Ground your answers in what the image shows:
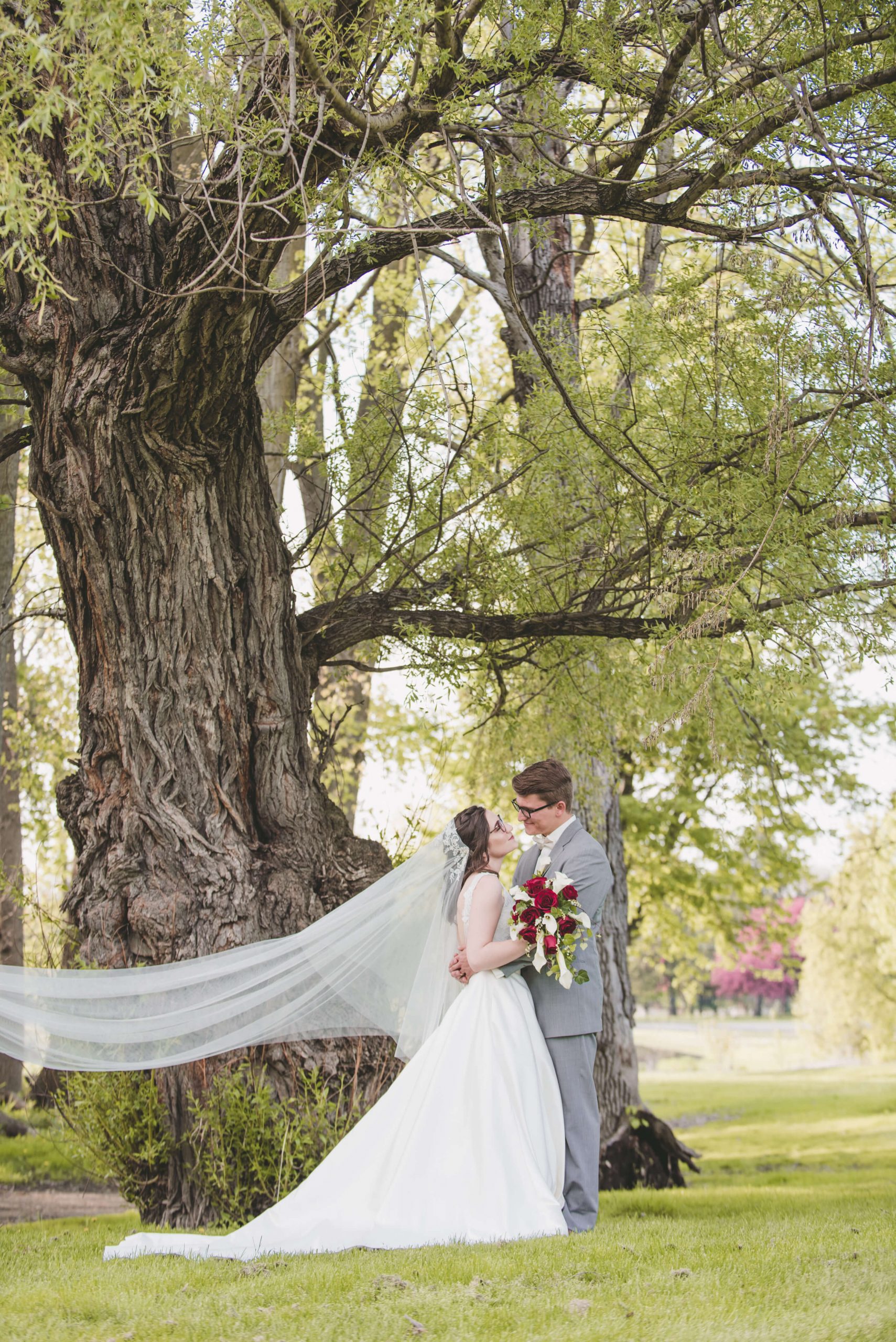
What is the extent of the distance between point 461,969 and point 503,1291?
6.72 feet

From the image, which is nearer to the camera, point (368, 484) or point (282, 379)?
point (368, 484)

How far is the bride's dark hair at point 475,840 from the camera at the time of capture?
21.0ft

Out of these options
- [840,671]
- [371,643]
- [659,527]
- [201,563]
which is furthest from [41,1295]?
[840,671]

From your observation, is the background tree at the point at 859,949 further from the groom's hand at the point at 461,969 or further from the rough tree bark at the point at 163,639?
the groom's hand at the point at 461,969

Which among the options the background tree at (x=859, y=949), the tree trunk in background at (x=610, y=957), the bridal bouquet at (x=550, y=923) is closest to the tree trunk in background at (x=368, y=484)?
the tree trunk in background at (x=610, y=957)

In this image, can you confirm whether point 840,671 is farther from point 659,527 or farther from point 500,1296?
point 500,1296

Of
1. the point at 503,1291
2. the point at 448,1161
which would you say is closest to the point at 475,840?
the point at 448,1161

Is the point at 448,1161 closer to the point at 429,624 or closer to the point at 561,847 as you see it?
the point at 561,847

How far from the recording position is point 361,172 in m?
6.16

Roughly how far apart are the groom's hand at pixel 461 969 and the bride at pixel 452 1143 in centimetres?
7

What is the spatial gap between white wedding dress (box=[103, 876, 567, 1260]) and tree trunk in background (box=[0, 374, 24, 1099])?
718cm

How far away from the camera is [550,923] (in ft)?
18.8

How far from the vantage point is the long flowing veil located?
6.02 metres

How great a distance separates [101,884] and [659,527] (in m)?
4.04
